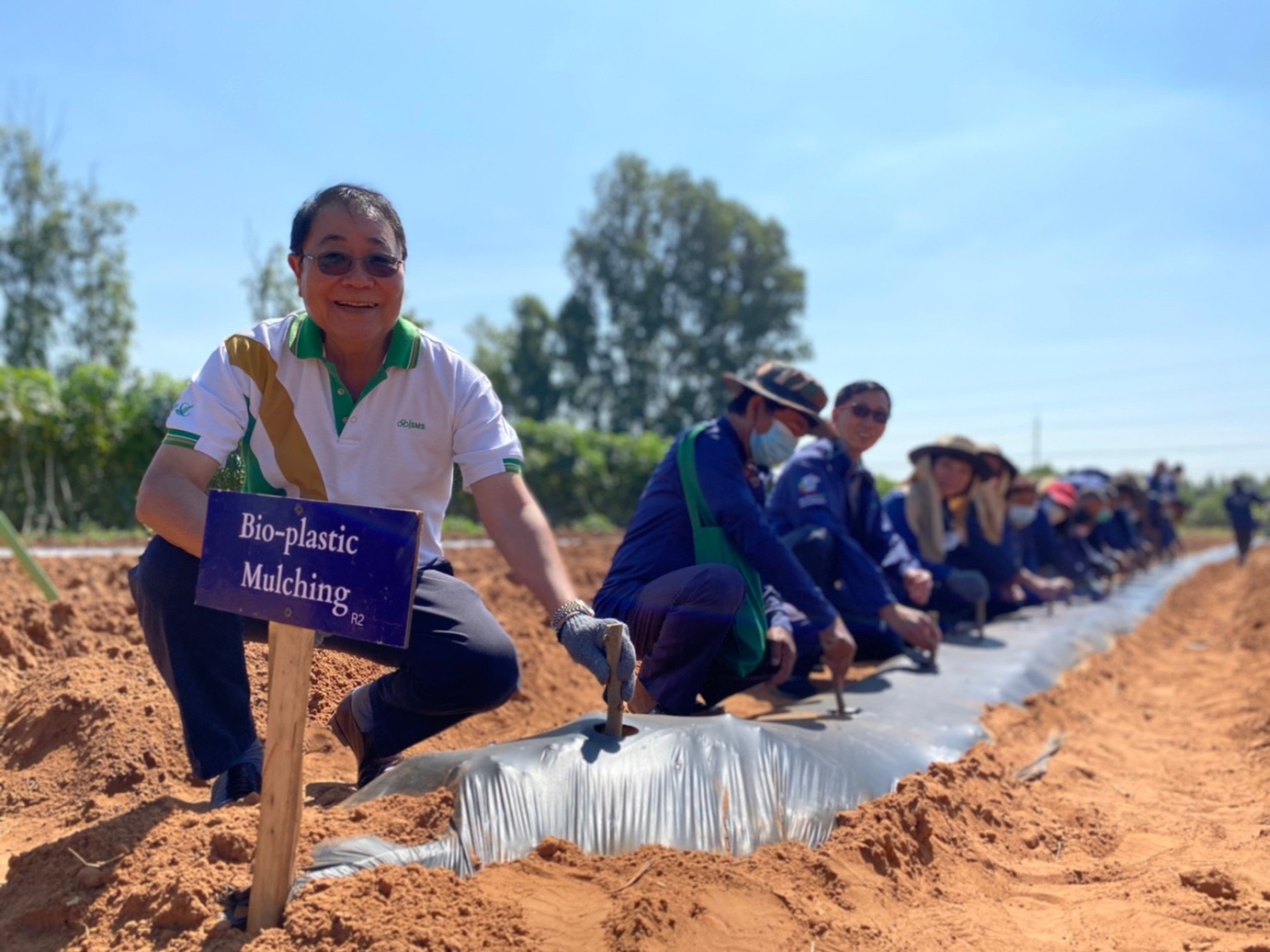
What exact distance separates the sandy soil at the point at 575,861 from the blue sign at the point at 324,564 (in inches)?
19.2

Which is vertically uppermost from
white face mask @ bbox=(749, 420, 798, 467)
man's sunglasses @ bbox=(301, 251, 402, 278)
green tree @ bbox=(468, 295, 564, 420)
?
green tree @ bbox=(468, 295, 564, 420)

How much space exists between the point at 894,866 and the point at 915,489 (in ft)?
14.5

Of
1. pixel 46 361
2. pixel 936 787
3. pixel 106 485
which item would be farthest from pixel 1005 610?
pixel 46 361

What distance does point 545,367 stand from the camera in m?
35.7

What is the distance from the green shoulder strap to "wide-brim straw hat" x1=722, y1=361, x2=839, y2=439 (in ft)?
0.94

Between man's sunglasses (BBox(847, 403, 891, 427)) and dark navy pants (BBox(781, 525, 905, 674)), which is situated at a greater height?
man's sunglasses (BBox(847, 403, 891, 427))

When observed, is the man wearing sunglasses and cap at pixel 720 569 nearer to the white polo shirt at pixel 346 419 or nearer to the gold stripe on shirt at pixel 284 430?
the white polo shirt at pixel 346 419

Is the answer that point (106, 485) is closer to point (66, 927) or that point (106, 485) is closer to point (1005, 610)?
point (1005, 610)

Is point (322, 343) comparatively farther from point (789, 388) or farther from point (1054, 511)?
point (1054, 511)

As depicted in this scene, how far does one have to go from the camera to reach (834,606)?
4.84 meters

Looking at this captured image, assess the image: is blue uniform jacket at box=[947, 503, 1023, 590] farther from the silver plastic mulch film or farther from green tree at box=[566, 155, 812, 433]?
green tree at box=[566, 155, 812, 433]

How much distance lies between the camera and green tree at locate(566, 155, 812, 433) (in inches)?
1453

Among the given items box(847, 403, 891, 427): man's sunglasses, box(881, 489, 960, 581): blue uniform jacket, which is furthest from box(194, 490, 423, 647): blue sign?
box(881, 489, 960, 581): blue uniform jacket

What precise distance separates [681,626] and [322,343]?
4.68ft
